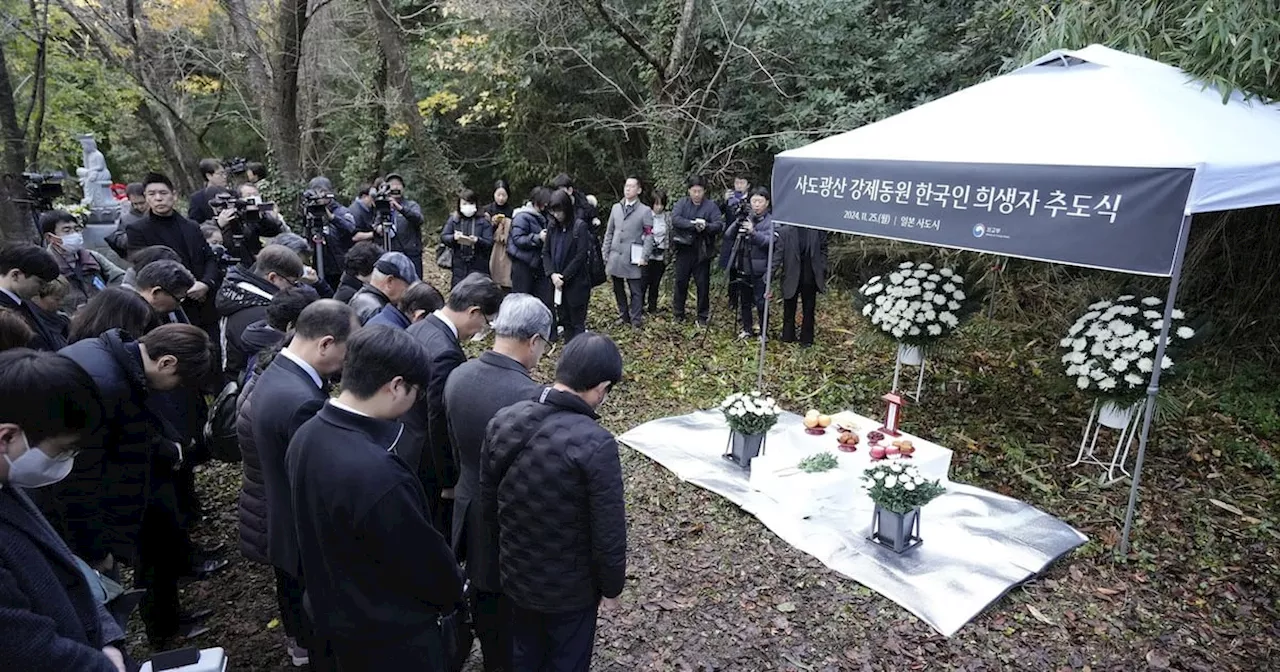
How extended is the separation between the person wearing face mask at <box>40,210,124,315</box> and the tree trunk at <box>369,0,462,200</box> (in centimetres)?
868

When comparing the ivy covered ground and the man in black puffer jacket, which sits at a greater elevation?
the man in black puffer jacket

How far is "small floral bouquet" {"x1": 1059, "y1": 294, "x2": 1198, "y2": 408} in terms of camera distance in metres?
4.86

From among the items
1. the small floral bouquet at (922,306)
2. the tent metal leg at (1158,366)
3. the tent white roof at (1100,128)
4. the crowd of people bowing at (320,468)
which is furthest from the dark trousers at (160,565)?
the small floral bouquet at (922,306)

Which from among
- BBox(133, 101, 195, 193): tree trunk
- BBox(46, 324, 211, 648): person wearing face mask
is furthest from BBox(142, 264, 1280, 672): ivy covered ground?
BBox(133, 101, 195, 193): tree trunk

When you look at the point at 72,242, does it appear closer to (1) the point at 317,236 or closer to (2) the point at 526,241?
(1) the point at 317,236

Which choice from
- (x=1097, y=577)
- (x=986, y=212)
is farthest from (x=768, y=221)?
(x=1097, y=577)

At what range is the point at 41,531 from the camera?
1633 mm

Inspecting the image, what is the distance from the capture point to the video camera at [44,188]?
468cm

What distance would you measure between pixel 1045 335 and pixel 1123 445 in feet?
12.7

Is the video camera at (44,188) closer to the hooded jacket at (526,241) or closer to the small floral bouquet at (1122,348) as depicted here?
the hooded jacket at (526,241)

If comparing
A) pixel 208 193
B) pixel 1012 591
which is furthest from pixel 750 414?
pixel 208 193

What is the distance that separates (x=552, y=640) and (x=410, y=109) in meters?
13.4

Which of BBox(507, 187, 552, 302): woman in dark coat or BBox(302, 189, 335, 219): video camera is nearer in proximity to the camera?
BBox(302, 189, 335, 219): video camera

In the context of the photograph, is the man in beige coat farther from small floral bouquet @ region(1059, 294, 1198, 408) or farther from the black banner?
small floral bouquet @ region(1059, 294, 1198, 408)
